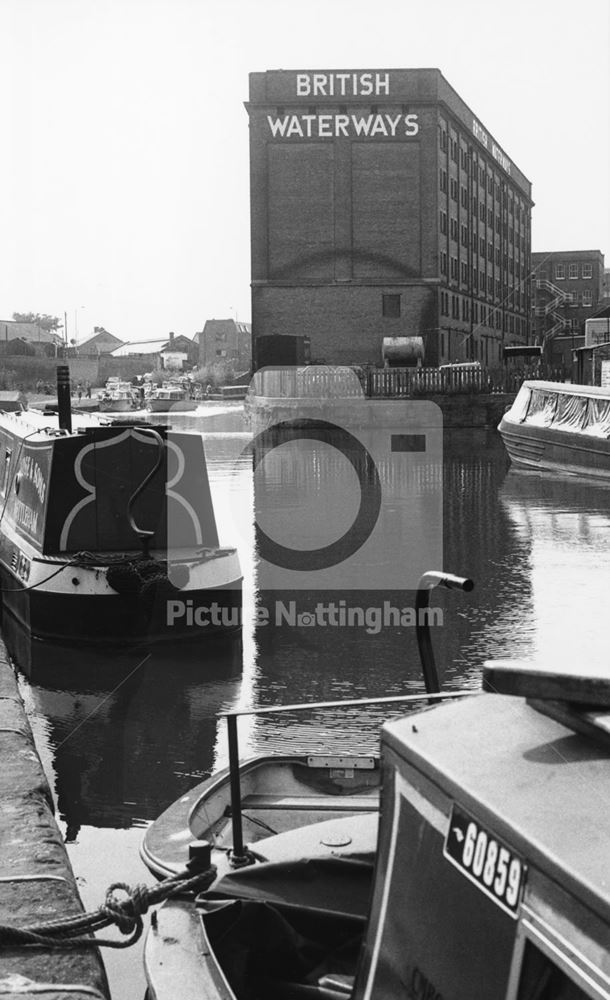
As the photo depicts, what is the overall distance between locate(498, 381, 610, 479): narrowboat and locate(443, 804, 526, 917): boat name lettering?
2447 cm

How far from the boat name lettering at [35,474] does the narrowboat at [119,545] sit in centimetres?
2

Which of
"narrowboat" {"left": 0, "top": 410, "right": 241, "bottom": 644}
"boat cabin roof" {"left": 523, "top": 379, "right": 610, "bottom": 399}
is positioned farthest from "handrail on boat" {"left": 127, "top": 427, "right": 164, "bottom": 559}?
"boat cabin roof" {"left": 523, "top": 379, "right": 610, "bottom": 399}

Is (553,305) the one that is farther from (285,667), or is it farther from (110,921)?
(110,921)

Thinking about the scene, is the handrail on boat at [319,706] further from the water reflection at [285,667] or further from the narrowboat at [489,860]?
the water reflection at [285,667]

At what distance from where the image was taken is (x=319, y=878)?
3562 millimetres

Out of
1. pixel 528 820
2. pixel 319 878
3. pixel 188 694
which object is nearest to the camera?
pixel 528 820

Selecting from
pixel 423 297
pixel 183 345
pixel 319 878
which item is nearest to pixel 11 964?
pixel 319 878

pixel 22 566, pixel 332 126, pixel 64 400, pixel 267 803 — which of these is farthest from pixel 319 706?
pixel 332 126

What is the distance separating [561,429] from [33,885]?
2444 centimetres

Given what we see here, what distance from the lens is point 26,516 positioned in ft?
40.5

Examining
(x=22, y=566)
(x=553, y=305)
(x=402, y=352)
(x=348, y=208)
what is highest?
(x=348, y=208)

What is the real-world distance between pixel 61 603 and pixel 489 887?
28.6 feet

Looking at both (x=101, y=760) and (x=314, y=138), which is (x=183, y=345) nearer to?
(x=314, y=138)

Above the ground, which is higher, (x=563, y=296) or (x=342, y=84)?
(x=342, y=84)
